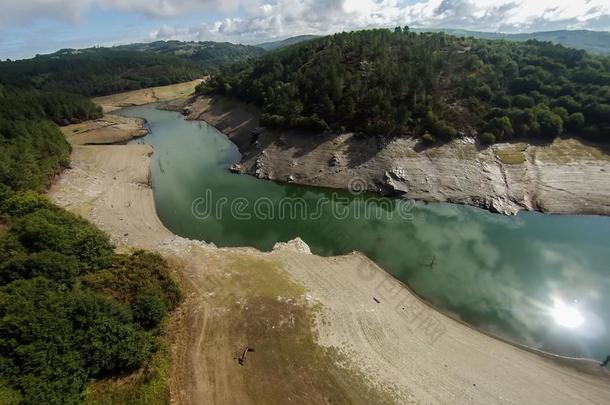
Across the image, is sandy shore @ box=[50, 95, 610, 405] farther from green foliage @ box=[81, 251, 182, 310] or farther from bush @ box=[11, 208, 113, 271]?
bush @ box=[11, 208, 113, 271]

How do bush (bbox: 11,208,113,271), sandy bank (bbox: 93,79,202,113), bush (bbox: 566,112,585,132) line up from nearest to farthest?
bush (bbox: 11,208,113,271) < bush (bbox: 566,112,585,132) < sandy bank (bbox: 93,79,202,113)

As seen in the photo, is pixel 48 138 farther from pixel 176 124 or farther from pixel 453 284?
pixel 453 284

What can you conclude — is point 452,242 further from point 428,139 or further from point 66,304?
point 66,304

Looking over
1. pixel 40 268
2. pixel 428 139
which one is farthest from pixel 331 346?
pixel 428 139

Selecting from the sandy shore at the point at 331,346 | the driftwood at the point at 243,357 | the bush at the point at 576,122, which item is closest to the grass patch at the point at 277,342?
the sandy shore at the point at 331,346

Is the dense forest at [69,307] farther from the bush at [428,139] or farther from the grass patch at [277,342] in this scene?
the bush at [428,139]

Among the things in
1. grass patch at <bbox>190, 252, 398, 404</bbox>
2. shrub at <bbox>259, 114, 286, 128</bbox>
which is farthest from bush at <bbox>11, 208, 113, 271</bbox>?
shrub at <bbox>259, 114, 286, 128</bbox>
